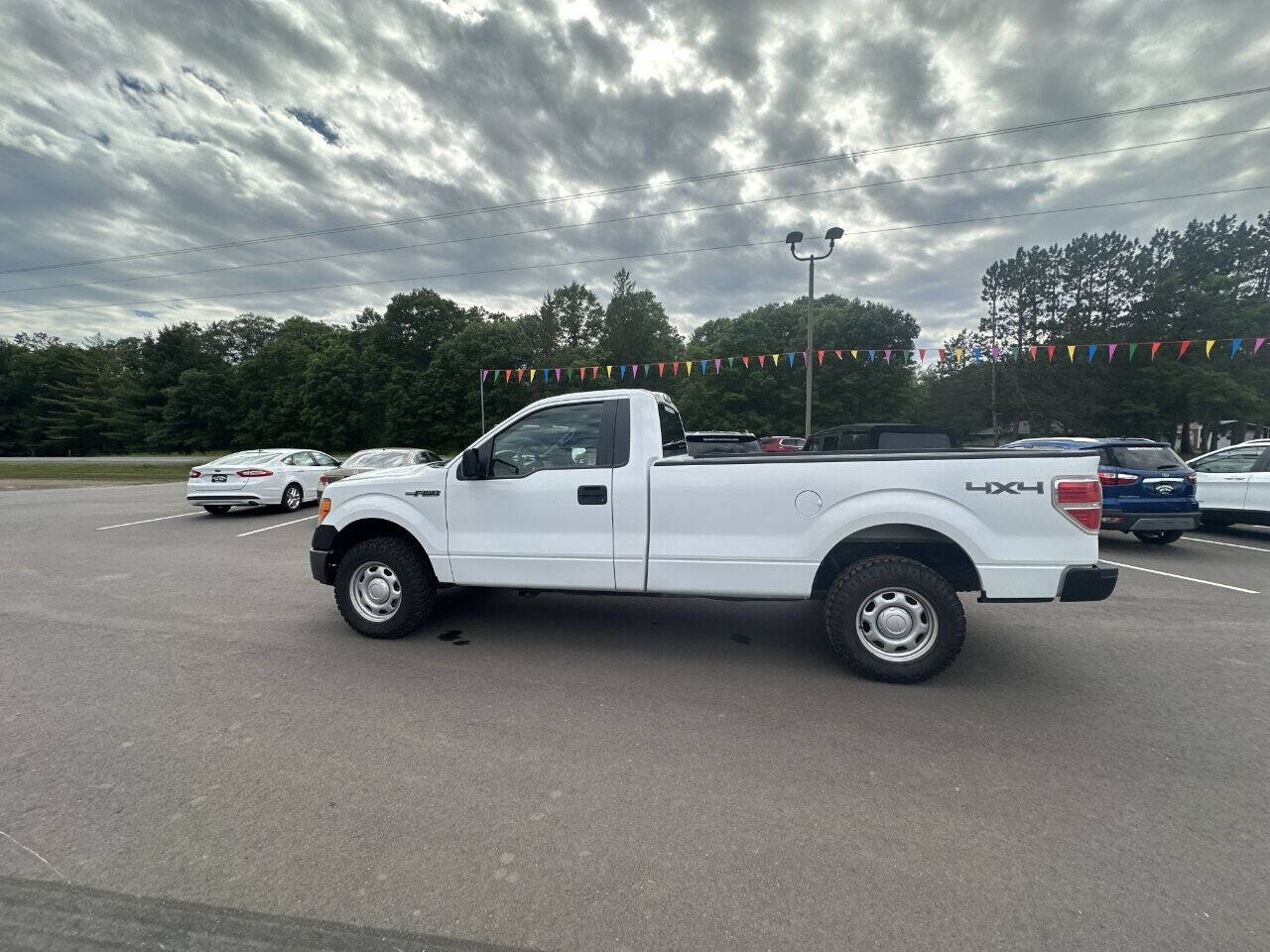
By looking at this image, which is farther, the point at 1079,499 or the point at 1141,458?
the point at 1141,458

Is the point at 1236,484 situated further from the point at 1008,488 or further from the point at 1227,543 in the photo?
the point at 1008,488

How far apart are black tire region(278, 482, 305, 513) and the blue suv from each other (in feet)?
47.6

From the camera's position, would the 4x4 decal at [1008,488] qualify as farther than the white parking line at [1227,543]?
No

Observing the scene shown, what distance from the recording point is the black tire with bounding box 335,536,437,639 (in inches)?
179

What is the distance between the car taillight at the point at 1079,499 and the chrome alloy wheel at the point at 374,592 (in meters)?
4.90

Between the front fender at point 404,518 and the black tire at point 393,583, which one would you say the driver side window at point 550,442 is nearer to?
the front fender at point 404,518

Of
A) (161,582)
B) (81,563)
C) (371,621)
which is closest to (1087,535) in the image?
(371,621)

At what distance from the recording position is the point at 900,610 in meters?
3.73

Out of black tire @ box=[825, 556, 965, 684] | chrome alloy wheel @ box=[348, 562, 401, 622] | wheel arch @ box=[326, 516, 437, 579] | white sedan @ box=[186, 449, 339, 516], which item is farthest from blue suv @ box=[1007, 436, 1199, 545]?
white sedan @ box=[186, 449, 339, 516]

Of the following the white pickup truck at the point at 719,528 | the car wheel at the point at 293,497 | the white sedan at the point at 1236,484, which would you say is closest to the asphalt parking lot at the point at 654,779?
the white pickup truck at the point at 719,528

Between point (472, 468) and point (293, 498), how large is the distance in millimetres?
11223

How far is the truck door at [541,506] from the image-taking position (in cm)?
417

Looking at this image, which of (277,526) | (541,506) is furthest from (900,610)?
(277,526)

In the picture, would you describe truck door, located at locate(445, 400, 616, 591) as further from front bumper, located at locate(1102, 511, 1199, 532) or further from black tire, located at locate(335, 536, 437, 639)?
front bumper, located at locate(1102, 511, 1199, 532)
